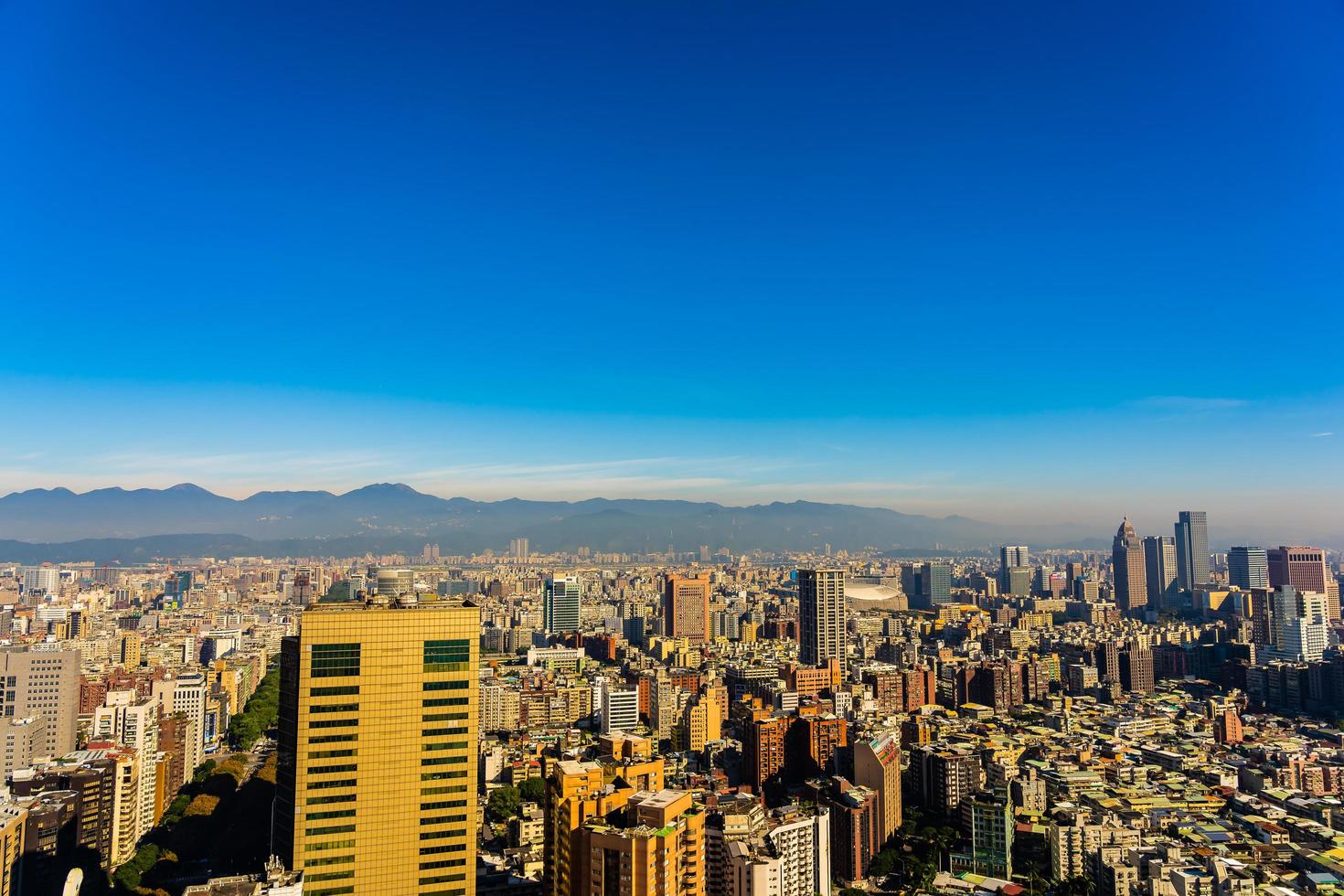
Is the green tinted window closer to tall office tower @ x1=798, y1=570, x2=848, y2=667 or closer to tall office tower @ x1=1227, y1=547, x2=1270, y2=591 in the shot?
tall office tower @ x1=798, y1=570, x2=848, y2=667

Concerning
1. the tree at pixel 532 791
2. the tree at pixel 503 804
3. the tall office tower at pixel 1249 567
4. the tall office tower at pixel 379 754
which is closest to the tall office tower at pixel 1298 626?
the tall office tower at pixel 1249 567

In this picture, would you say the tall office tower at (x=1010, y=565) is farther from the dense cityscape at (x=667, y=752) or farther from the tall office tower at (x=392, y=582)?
the tall office tower at (x=392, y=582)

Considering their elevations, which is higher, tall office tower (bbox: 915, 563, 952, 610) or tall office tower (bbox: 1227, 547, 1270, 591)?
tall office tower (bbox: 1227, 547, 1270, 591)

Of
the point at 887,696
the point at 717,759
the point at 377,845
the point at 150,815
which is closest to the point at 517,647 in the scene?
the point at 887,696

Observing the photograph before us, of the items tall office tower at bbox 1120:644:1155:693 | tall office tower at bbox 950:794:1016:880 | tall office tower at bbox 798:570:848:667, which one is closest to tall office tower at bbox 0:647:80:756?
tall office tower at bbox 950:794:1016:880

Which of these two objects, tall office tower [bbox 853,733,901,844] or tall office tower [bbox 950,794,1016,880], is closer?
tall office tower [bbox 950,794,1016,880]

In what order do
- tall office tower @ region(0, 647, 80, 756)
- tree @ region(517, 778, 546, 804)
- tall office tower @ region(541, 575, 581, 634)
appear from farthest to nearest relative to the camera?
tall office tower @ region(541, 575, 581, 634), tall office tower @ region(0, 647, 80, 756), tree @ region(517, 778, 546, 804)
